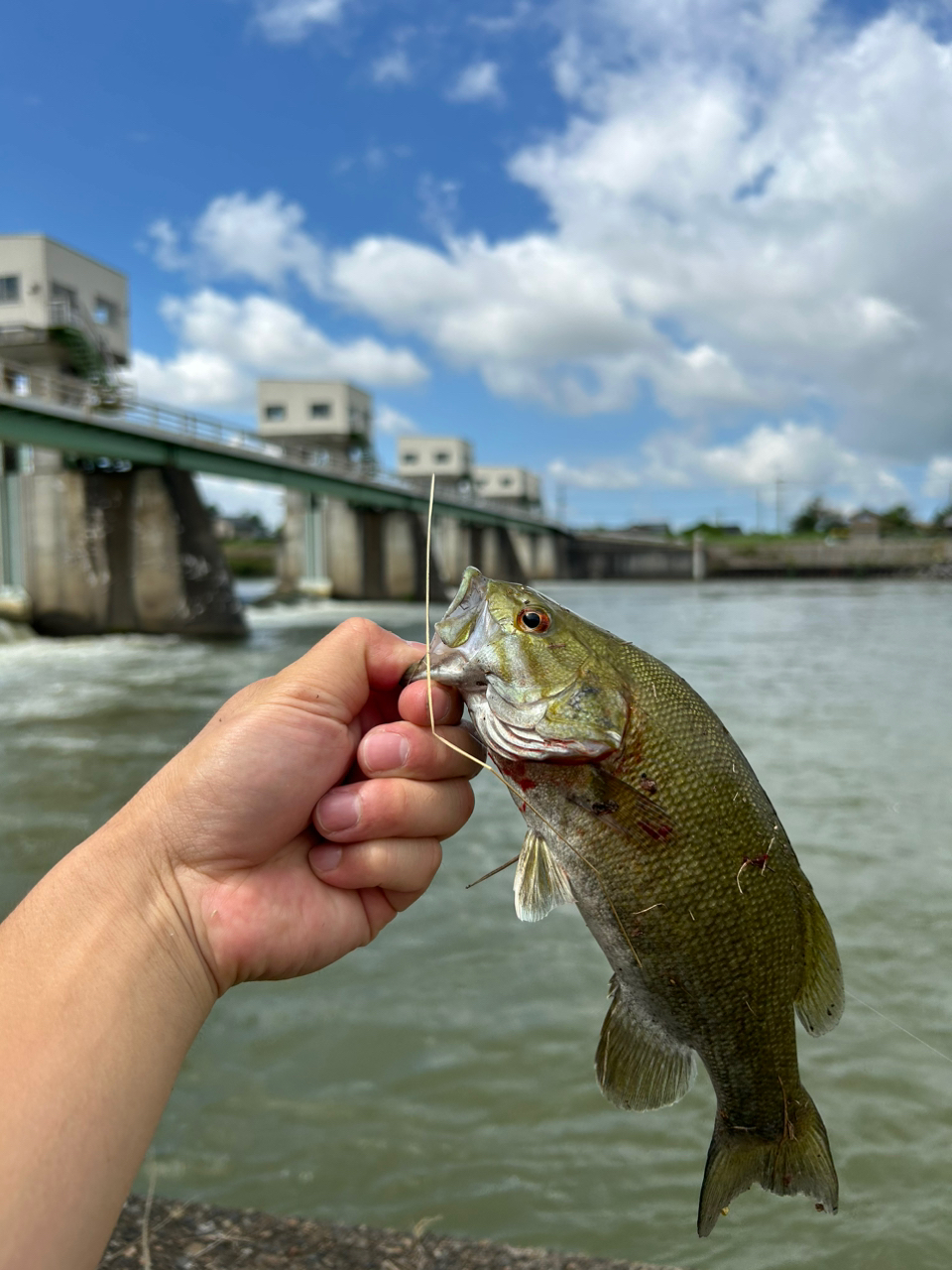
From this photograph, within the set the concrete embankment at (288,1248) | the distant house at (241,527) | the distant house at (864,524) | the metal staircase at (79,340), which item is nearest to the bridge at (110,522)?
the metal staircase at (79,340)

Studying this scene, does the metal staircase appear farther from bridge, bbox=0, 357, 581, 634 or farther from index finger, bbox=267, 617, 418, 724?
index finger, bbox=267, 617, 418, 724

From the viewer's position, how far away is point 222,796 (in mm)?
2133

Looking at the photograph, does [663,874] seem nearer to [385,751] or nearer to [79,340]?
[385,751]

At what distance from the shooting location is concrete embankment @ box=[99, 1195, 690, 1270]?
309 cm

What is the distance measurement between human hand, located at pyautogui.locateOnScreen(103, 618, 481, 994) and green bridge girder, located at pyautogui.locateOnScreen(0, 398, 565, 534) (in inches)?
594

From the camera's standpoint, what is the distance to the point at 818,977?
1.92 m

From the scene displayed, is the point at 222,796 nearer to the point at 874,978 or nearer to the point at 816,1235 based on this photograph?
the point at 816,1235

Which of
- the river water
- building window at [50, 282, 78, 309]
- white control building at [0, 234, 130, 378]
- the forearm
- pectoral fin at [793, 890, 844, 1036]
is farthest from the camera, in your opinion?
building window at [50, 282, 78, 309]

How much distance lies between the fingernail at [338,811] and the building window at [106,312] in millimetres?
42566

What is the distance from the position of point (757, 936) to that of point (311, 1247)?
233cm

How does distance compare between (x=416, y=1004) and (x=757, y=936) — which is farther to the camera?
(x=416, y=1004)

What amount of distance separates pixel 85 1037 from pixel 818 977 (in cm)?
148

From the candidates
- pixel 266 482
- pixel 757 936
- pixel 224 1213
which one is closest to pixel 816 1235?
pixel 224 1213

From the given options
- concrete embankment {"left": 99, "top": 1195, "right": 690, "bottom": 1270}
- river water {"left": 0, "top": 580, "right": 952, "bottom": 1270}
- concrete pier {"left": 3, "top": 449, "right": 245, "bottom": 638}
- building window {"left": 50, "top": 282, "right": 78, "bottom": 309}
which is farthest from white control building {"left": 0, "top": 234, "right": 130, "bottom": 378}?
concrete embankment {"left": 99, "top": 1195, "right": 690, "bottom": 1270}
